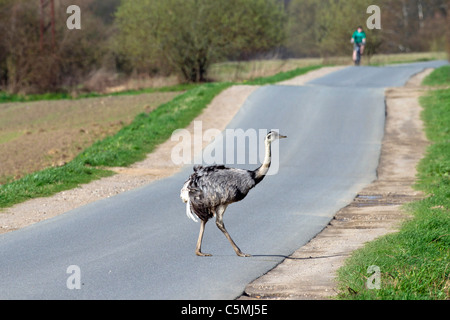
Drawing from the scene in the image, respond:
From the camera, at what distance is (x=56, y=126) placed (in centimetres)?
3212

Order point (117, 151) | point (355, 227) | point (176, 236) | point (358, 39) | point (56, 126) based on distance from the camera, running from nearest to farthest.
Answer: point (176, 236) < point (355, 227) < point (117, 151) < point (56, 126) < point (358, 39)

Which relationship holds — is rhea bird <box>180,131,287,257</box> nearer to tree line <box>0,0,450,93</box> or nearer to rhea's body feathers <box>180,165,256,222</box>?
rhea's body feathers <box>180,165,256,222</box>

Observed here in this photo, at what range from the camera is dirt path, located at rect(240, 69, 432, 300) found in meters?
8.32

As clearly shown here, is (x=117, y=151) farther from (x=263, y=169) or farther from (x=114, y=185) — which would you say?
(x=263, y=169)

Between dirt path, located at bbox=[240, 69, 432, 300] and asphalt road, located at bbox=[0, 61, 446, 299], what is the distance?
0.22m

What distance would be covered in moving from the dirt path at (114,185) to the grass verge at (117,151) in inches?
12.0

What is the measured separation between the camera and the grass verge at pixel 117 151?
1608 cm

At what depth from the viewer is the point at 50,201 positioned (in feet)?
49.3

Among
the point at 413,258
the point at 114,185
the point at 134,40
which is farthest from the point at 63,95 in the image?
the point at 413,258

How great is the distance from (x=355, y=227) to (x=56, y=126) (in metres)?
21.8

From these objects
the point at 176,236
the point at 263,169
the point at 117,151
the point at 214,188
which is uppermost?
the point at 263,169

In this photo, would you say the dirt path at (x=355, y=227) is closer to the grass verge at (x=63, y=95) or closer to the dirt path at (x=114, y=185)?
the dirt path at (x=114, y=185)

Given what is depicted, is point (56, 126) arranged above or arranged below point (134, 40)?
below

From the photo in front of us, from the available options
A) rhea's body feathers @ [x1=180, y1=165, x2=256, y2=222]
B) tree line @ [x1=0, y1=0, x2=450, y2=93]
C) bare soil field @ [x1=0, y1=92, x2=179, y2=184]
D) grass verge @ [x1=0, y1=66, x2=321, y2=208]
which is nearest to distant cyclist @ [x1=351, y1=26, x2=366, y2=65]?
tree line @ [x1=0, y1=0, x2=450, y2=93]
